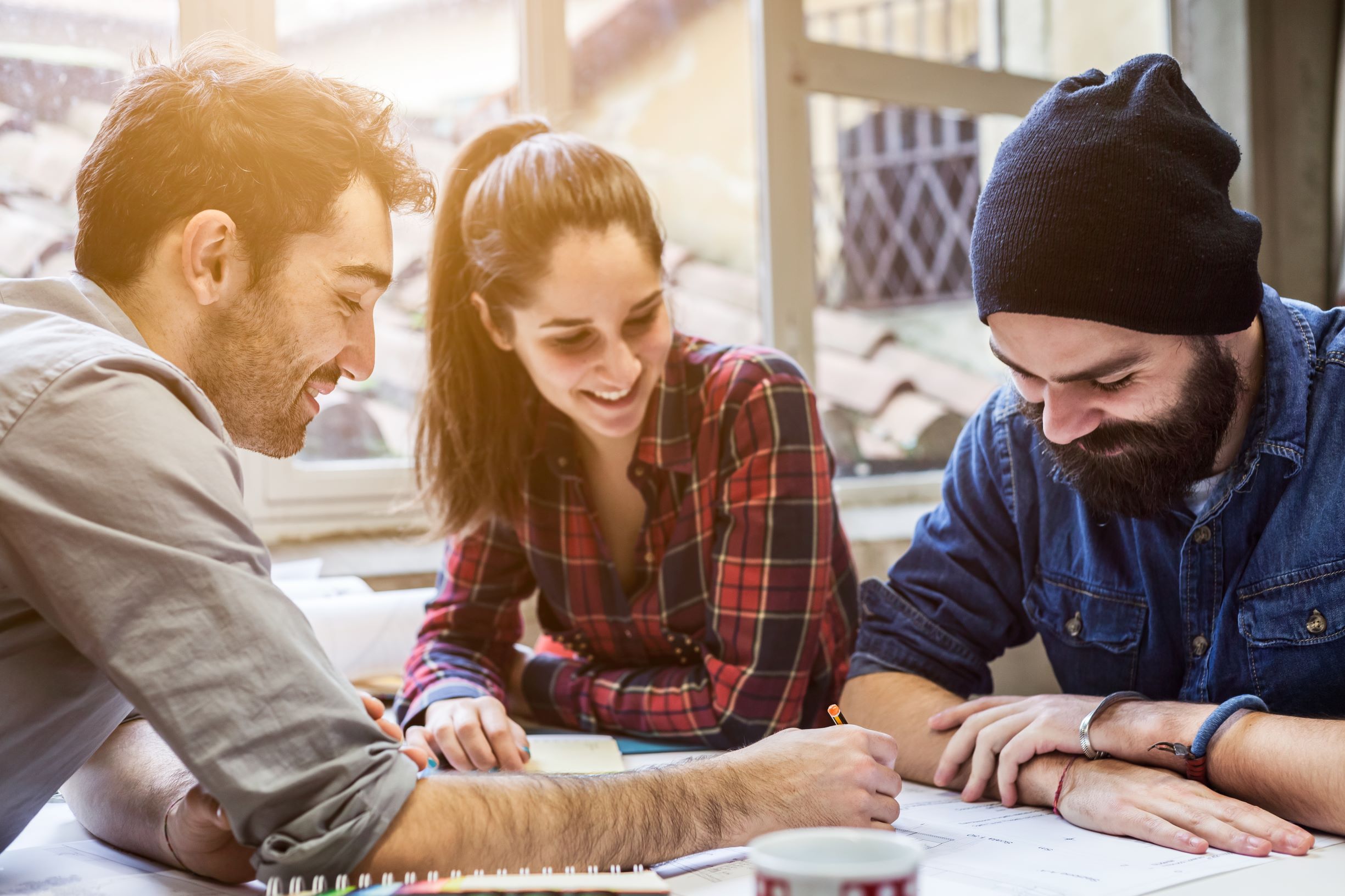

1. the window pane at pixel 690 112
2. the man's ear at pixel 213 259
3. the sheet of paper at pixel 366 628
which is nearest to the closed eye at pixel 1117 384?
the man's ear at pixel 213 259

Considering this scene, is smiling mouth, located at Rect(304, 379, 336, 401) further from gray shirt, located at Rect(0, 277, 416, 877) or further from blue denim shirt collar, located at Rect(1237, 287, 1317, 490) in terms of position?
blue denim shirt collar, located at Rect(1237, 287, 1317, 490)

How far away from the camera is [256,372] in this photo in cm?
106

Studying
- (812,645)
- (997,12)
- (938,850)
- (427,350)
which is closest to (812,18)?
(997,12)

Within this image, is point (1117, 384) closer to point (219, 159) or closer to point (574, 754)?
point (574, 754)

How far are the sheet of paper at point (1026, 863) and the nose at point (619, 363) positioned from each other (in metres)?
0.67

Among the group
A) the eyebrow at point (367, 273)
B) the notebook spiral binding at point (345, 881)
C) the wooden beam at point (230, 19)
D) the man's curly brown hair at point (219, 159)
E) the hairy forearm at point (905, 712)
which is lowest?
the hairy forearm at point (905, 712)

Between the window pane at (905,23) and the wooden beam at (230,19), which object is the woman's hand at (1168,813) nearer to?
the wooden beam at (230,19)

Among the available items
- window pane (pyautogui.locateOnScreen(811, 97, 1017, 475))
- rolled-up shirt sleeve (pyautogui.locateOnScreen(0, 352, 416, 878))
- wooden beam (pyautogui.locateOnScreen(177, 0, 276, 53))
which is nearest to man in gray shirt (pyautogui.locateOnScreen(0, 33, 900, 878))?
rolled-up shirt sleeve (pyautogui.locateOnScreen(0, 352, 416, 878))

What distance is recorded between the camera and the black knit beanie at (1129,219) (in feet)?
3.50

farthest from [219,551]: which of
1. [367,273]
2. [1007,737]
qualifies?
[1007,737]

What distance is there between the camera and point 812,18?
5.07 meters

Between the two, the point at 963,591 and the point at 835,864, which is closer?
the point at 835,864

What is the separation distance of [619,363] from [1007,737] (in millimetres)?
670

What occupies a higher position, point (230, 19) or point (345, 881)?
point (230, 19)
